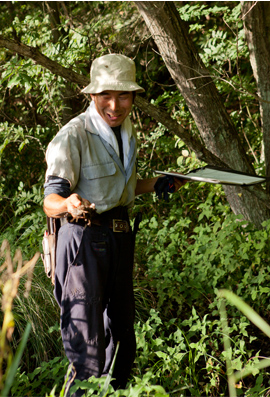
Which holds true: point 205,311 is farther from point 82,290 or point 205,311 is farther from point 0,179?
point 0,179

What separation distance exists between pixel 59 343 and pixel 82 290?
1.35m

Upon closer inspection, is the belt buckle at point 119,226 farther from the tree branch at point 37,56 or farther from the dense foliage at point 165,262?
the tree branch at point 37,56

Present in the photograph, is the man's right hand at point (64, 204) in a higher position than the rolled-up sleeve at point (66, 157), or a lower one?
lower

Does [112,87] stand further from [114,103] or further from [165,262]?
[165,262]

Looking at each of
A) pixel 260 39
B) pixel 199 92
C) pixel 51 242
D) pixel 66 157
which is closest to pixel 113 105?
pixel 66 157

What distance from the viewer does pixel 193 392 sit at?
10.0 ft

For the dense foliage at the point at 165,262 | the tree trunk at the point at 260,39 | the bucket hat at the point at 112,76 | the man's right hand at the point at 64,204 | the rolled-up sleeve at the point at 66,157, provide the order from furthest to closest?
the tree trunk at the point at 260,39 < the dense foliage at the point at 165,262 < the bucket hat at the point at 112,76 < the rolled-up sleeve at the point at 66,157 < the man's right hand at the point at 64,204

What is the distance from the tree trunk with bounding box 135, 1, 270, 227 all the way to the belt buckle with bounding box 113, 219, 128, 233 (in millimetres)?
1476

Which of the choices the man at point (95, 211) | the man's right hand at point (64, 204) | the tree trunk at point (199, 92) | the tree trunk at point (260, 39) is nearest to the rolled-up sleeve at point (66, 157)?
the man at point (95, 211)

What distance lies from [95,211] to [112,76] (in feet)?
2.53

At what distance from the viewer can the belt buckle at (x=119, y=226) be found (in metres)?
2.66

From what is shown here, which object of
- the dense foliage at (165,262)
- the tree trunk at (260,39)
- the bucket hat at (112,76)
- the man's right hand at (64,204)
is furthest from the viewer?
the tree trunk at (260,39)

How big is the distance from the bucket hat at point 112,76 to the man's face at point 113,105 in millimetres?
61

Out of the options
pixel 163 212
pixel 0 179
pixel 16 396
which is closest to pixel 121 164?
pixel 16 396
